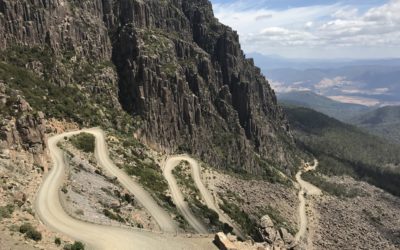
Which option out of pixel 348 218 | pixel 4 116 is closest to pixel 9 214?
pixel 4 116

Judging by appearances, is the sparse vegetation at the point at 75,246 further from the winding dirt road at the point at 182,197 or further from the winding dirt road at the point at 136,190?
the winding dirt road at the point at 182,197

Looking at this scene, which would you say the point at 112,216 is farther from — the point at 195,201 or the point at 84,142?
the point at 195,201

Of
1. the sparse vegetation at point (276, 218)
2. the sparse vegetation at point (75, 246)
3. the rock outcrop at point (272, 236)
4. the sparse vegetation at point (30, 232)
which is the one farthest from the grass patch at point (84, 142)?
the sparse vegetation at point (276, 218)

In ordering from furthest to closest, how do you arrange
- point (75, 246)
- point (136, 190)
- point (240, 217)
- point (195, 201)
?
point (240, 217)
point (195, 201)
point (136, 190)
point (75, 246)

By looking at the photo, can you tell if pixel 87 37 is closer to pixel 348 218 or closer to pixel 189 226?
Answer: pixel 189 226

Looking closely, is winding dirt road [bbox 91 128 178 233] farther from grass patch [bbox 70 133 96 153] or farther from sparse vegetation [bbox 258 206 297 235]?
sparse vegetation [bbox 258 206 297 235]

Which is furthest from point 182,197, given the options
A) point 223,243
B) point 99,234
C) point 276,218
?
point 99,234
